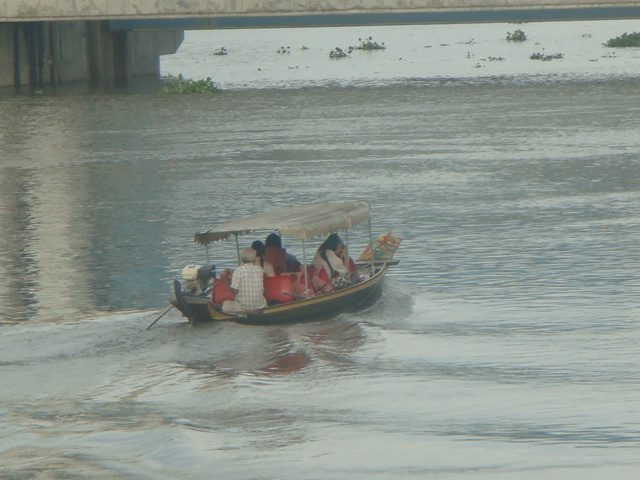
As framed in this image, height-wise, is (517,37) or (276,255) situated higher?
(517,37)

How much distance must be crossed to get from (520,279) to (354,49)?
98566mm

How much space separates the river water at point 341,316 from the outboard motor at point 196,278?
70 cm

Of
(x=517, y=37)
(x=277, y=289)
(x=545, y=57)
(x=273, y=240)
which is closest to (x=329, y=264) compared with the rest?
(x=273, y=240)

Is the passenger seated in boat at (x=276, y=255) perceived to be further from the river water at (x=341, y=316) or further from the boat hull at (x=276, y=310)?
the river water at (x=341, y=316)

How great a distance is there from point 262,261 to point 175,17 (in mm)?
40618

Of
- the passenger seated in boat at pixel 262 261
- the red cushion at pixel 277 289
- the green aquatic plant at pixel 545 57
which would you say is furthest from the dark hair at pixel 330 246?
the green aquatic plant at pixel 545 57

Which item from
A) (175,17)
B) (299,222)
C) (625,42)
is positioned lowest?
(299,222)

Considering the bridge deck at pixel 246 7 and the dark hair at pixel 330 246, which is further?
the bridge deck at pixel 246 7

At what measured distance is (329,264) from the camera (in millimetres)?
19453

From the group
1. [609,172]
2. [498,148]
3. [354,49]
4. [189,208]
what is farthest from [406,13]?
[354,49]

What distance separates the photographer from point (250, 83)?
69250 millimetres

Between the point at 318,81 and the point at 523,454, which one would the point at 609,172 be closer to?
the point at 523,454

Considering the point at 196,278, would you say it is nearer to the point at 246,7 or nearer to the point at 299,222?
the point at 299,222

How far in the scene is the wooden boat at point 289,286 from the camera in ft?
58.5
